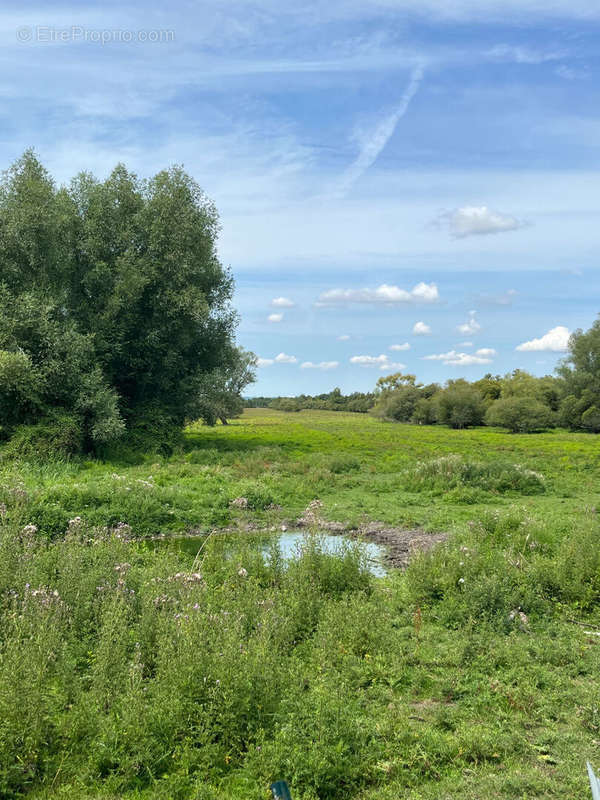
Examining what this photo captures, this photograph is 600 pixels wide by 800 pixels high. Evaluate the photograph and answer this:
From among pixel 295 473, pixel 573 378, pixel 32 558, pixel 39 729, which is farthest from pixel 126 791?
pixel 573 378

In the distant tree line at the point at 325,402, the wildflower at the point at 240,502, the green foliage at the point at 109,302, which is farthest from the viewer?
the distant tree line at the point at 325,402

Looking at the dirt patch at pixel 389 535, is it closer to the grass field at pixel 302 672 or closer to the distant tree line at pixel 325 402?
the grass field at pixel 302 672

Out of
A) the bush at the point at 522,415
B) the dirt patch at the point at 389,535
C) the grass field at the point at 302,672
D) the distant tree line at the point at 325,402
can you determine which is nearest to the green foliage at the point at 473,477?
the dirt patch at the point at 389,535

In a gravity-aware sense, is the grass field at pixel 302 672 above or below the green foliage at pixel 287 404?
below

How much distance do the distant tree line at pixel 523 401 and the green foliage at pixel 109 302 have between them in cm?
4531

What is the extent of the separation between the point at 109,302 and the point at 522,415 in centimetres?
5245

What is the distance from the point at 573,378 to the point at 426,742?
76105 mm

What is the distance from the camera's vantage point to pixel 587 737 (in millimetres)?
5617

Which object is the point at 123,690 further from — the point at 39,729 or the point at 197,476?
the point at 197,476

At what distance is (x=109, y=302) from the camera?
93.2ft

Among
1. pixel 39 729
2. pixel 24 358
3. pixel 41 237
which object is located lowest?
pixel 39 729

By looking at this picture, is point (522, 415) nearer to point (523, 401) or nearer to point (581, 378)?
point (523, 401)

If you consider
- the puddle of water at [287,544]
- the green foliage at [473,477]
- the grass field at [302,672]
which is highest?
the green foliage at [473,477]

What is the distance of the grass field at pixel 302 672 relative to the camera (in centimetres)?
502
